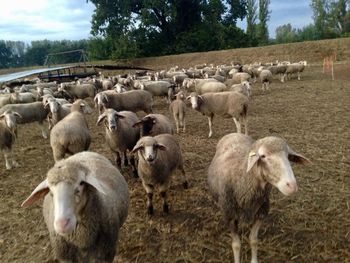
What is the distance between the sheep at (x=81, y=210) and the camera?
2.37 meters

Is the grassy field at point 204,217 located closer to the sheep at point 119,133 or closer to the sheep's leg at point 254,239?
the sheep's leg at point 254,239

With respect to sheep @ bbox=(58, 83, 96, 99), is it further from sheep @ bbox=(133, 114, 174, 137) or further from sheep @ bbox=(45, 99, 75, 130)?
sheep @ bbox=(133, 114, 174, 137)

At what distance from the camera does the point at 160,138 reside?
223 inches

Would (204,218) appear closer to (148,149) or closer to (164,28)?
(148,149)

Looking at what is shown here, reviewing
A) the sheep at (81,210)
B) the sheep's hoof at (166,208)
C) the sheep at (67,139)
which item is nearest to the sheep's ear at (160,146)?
the sheep's hoof at (166,208)

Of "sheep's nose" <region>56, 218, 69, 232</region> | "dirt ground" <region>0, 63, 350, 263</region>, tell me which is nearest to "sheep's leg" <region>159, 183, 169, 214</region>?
"dirt ground" <region>0, 63, 350, 263</region>

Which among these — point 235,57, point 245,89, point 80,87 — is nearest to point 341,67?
point 235,57

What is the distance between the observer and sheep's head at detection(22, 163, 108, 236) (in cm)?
227

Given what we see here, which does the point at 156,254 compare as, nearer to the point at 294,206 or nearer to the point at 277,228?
the point at 277,228

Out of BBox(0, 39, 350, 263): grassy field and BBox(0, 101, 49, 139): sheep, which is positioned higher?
BBox(0, 101, 49, 139): sheep

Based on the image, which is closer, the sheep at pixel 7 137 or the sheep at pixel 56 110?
the sheep at pixel 7 137

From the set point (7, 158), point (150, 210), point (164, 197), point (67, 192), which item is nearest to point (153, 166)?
point (164, 197)

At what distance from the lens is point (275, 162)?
2883mm

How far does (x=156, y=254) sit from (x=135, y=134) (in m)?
3.34
